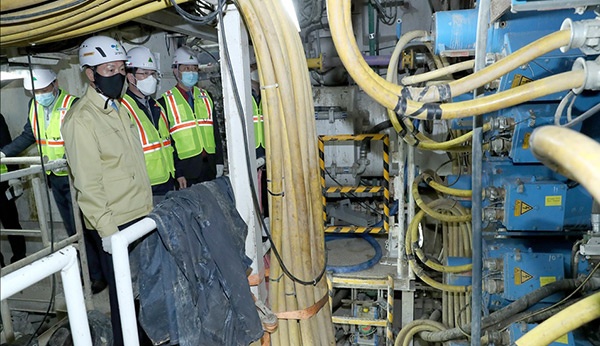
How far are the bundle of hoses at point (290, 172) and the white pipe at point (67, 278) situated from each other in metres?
1.03

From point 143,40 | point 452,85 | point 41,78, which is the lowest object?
point 452,85

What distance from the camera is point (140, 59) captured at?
348 centimetres

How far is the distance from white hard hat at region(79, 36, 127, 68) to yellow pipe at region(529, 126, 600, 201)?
2.80 metres

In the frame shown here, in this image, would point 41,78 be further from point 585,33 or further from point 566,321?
point 566,321

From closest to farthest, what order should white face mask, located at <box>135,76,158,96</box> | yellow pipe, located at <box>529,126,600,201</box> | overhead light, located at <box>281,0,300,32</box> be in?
yellow pipe, located at <box>529,126,600,201</box> < overhead light, located at <box>281,0,300,32</box> < white face mask, located at <box>135,76,158,96</box>

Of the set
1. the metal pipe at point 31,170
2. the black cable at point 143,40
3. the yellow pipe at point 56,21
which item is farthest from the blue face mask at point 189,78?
the yellow pipe at point 56,21

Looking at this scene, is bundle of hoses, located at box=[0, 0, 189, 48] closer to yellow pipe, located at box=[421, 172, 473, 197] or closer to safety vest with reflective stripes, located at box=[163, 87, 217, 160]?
safety vest with reflective stripes, located at box=[163, 87, 217, 160]

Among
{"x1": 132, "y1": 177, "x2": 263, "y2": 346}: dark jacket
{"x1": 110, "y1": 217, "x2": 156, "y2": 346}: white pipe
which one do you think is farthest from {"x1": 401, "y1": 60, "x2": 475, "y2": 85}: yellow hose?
{"x1": 110, "y1": 217, "x2": 156, "y2": 346}: white pipe

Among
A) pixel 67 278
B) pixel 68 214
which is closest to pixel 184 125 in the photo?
pixel 68 214

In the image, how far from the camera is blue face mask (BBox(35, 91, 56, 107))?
148 inches

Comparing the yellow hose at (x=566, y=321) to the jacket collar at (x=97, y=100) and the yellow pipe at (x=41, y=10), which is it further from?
the jacket collar at (x=97, y=100)

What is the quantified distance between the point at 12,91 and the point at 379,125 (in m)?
4.46

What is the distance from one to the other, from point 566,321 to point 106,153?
8.22 feet

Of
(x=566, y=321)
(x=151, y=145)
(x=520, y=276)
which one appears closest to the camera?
(x=566, y=321)
